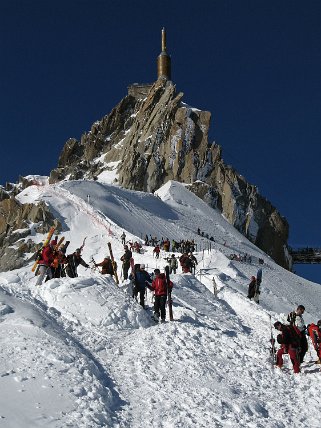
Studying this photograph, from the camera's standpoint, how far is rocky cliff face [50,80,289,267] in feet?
253

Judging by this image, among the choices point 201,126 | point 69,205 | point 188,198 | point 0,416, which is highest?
point 201,126

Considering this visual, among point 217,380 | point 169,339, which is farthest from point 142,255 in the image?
point 217,380

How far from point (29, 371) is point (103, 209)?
35900 mm

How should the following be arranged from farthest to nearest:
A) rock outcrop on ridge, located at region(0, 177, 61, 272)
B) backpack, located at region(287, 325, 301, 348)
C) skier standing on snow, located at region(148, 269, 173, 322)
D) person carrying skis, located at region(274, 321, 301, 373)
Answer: rock outcrop on ridge, located at region(0, 177, 61, 272) < skier standing on snow, located at region(148, 269, 173, 322) < backpack, located at region(287, 325, 301, 348) < person carrying skis, located at region(274, 321, 301, 373)

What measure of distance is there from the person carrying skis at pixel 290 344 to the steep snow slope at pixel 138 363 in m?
0.24

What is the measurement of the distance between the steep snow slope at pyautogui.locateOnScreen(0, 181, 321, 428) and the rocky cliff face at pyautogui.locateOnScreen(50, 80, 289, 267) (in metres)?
58.0

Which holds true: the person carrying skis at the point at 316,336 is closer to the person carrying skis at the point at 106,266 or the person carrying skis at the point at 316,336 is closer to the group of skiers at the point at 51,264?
the person carrying skis at the point at 106,266

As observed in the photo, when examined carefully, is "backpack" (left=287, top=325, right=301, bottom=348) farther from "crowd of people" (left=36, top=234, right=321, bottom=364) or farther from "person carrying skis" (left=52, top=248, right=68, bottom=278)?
"person carrying skis" (left=52, top=248, right=68, bottom=278)

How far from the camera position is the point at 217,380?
9.49 meters

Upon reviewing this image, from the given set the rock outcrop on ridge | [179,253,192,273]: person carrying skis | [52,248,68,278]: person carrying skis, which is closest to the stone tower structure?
the rock outcrop on ridge

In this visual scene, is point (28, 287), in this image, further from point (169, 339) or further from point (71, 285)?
point (169, 339)

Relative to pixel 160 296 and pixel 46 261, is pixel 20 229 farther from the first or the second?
pixel 160 296

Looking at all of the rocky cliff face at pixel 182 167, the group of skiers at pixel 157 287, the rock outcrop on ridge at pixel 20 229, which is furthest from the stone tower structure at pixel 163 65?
the group of skiers at pixel 157 287

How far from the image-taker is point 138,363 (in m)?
9.66
